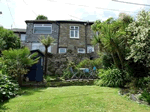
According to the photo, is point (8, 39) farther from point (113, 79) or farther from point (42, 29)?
point (113, 79)

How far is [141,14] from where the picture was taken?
21.1 feet

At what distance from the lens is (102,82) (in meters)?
8.55

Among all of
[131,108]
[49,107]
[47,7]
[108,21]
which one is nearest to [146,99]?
[131,108]

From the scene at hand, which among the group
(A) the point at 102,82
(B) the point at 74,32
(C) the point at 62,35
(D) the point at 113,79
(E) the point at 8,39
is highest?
(B) the point at 74,32

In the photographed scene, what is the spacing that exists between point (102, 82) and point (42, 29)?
14008mm

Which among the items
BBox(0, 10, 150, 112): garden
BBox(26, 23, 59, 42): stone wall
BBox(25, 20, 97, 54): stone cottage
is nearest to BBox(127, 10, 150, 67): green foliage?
BBox(0, 10, 150, 112): garden

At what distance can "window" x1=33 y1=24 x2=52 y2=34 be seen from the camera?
1933 cm

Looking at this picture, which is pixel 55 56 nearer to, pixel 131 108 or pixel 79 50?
pixel 79 50

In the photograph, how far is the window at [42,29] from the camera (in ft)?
63.4

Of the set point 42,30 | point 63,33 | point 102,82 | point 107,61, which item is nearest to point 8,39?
point 42,30

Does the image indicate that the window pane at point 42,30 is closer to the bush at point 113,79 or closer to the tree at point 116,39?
the tree at point 116,39

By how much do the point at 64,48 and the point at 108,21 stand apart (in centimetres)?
898

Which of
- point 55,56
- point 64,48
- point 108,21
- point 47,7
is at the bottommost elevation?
point 55,56

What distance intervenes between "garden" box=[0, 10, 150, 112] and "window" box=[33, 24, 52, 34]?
21.2ft
